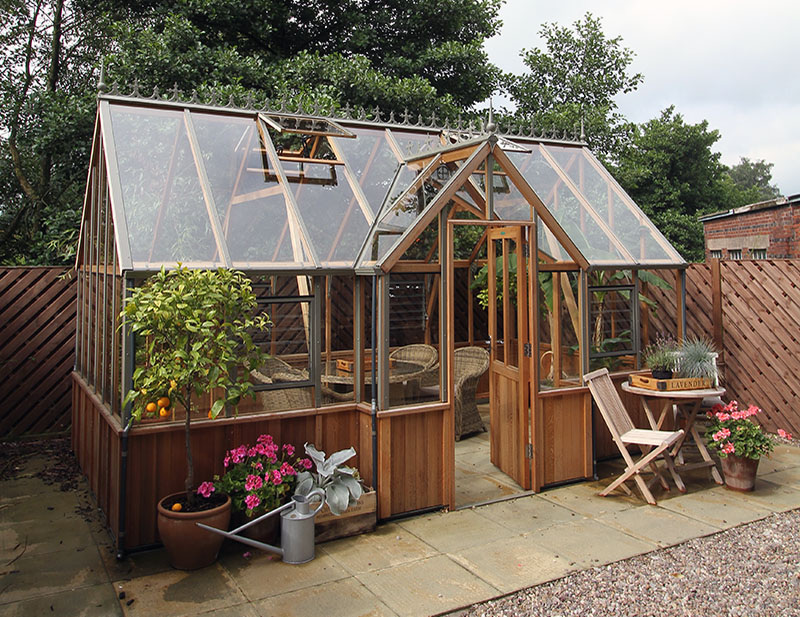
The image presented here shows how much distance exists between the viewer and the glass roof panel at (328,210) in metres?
5.20

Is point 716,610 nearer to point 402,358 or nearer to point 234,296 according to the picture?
point 402,358

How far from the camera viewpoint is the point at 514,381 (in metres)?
5.82

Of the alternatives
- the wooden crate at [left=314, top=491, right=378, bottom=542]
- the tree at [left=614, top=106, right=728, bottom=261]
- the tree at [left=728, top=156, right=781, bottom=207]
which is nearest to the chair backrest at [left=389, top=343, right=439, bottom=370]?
the wooden crate at [left=314, top=491, right=378, bottom=542]

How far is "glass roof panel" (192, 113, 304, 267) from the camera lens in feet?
16.1

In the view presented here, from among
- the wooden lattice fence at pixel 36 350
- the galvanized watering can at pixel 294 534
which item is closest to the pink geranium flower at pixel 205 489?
the galvanized watering can at pixel 294 534

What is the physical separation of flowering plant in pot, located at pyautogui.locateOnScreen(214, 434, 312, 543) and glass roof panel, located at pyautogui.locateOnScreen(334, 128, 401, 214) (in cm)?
237

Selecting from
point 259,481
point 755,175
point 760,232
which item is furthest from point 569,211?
point 755,175

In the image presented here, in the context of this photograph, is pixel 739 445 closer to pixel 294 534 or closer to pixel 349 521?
pixel 349 521

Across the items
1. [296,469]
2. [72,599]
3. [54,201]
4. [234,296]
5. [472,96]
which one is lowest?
[72,599]

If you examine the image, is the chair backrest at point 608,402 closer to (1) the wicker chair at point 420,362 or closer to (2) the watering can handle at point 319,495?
(1) the wicker chair at point 420,362

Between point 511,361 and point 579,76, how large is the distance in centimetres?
1237

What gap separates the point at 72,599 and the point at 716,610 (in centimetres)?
→ 377

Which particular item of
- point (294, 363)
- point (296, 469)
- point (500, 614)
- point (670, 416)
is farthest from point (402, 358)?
point (670, 416)

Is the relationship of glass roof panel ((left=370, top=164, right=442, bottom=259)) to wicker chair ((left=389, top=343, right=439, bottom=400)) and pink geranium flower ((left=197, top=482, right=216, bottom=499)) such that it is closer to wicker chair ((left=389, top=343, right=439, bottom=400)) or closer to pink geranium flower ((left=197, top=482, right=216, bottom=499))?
wicker chair ((left=389, top=343, right=439, bottom=400))
